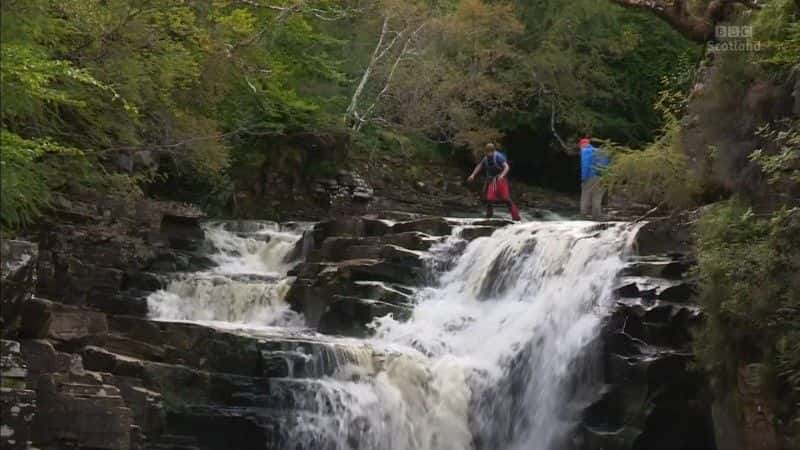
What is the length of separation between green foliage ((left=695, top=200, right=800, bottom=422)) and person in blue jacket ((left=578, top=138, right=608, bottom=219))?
647 centimetres

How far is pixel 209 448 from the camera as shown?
448 inches

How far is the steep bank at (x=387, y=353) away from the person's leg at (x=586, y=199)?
423 centimetres

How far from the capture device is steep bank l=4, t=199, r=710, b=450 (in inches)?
428

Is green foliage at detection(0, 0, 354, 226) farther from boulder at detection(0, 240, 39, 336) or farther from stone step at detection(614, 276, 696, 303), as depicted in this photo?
stone step at detection(614, 276, 696, 303)

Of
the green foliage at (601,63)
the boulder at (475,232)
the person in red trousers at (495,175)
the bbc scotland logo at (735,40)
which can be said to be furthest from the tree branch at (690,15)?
the green foliage at (601,63)

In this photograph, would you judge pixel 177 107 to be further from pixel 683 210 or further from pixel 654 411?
pixel 654 411

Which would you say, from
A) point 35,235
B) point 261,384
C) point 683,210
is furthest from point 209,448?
point 683,210

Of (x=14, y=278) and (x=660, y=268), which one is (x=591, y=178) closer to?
(x=660, y=268)

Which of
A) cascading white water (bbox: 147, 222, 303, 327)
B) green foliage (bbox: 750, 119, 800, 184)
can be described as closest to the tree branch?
green foliage (bbox: 750, 119, 800, 184)

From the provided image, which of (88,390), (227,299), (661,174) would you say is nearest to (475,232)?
(661,174)

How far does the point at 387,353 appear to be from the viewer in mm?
13039

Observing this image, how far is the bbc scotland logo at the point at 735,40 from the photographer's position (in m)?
12.0

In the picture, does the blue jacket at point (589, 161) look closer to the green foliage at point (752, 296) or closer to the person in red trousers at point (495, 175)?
the person in red trousers at point (495, 175)

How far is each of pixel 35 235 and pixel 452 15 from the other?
16.3 meters
